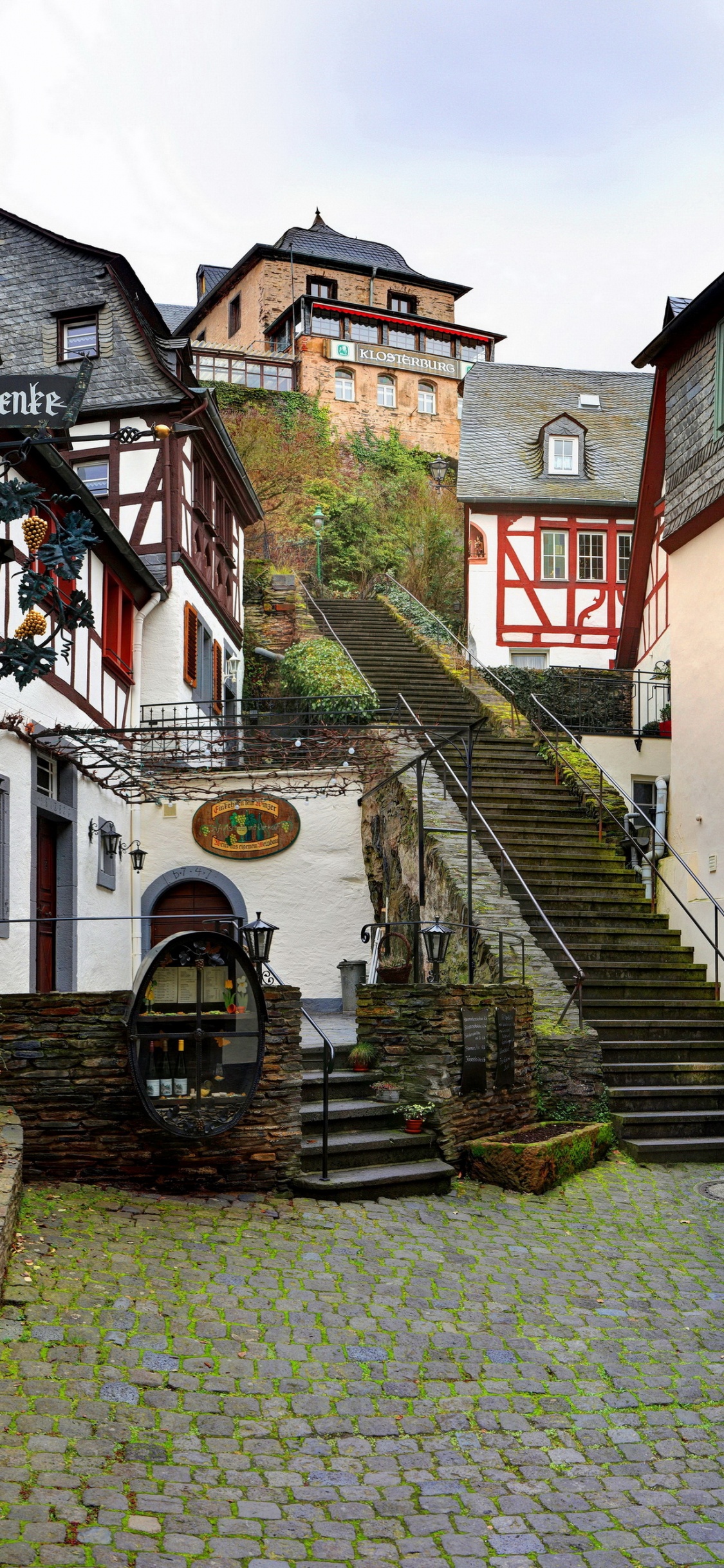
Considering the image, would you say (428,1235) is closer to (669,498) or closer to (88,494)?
(88,494)

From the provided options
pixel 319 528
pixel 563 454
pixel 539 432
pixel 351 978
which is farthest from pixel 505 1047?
pixel 319 528

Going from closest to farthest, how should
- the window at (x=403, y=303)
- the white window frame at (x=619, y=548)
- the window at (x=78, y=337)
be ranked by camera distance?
the window at (x=78, y=337)
the white window frame at (x=619, y=548)
the window at (x=403, y=303)

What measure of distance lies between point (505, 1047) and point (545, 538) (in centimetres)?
2139

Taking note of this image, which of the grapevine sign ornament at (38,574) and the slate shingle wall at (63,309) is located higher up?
the slate shingle wall at (63,309)

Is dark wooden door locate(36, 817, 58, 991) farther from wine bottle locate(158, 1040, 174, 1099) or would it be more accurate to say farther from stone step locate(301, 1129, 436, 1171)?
wine bottle locate(158, 1040, 174, 1099)

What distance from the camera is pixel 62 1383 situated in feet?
17.8

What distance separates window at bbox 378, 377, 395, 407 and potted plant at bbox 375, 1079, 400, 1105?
41.0 meters

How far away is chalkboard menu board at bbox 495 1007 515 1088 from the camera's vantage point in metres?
10.3

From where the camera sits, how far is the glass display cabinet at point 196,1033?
26.3 feet

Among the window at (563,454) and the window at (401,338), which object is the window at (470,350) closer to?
the window at (401,338)

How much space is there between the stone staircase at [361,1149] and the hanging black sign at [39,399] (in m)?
4.81

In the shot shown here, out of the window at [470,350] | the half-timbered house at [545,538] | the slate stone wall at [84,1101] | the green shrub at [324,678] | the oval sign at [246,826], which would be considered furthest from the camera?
the window at [470,350]

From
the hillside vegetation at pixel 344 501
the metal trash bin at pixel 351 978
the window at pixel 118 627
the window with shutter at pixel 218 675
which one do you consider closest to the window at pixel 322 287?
the hillside vegetation at pixel 344 501

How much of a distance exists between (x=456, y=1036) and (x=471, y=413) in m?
24.7
